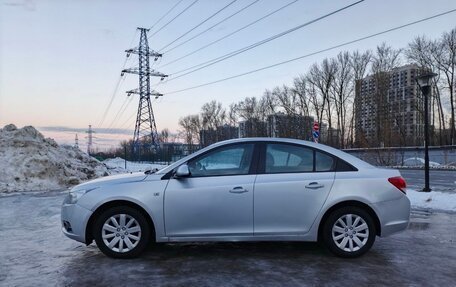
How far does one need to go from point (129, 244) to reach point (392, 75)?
239 feet

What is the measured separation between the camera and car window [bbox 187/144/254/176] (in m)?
5.96

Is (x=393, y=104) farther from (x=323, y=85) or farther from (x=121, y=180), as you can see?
(x=121, y=180)

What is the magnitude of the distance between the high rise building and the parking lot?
Result: 6455 cm

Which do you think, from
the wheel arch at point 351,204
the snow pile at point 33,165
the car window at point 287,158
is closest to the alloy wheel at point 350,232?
the wheel arch at point 351,204

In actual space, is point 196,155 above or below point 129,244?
above

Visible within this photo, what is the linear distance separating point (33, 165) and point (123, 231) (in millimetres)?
14196

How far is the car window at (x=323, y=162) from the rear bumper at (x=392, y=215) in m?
0.79

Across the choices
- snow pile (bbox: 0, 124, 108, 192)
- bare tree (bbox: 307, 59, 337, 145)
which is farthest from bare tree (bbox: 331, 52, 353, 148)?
snow pile (bbox: 0, 124, 108, 192)

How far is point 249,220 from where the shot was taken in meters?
5.76

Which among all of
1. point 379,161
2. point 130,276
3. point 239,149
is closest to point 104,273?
point 130,276

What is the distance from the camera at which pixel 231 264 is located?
5570 mm

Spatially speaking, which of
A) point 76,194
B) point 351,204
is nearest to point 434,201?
point 351,204

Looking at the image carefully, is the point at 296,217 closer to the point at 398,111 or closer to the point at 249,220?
the point at 249,220

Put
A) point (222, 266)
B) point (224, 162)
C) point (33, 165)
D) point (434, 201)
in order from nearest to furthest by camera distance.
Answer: point (222, 266), point (224, 162), point (434, 201), point (33, 165)
